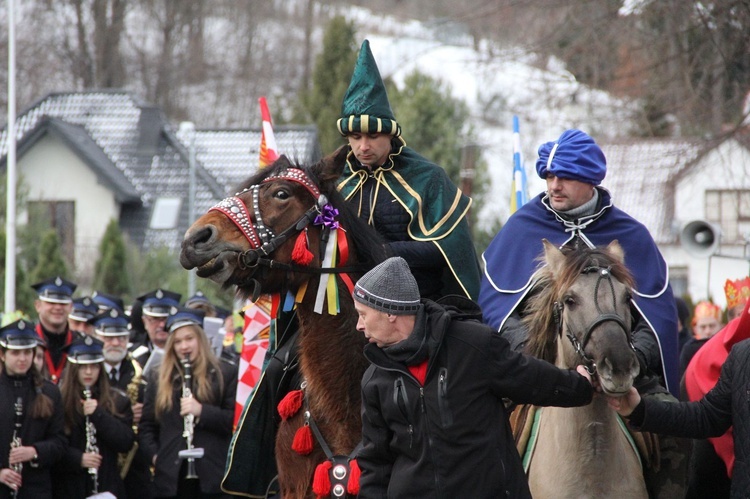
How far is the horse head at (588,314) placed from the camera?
4930 millimetres

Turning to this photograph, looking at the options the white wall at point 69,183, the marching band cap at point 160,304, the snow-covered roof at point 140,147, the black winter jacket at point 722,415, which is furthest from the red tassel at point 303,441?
the white wall at point 69,183

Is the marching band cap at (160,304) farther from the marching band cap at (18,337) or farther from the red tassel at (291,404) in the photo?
the red tassel at (291,404)

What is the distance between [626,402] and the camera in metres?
5.21

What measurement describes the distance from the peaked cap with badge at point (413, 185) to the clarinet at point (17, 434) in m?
3.57

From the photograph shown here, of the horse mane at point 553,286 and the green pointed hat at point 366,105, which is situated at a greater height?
the green pointed hat at point 366,105

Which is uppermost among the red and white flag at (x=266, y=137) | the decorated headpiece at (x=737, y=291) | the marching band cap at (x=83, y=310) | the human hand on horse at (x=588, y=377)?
the red and white flag at (x=266, y=137)

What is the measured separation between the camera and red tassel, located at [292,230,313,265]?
6.02m

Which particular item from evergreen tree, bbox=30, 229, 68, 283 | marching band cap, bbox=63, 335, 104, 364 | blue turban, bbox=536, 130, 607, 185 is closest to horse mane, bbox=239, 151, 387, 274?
blue turban, bbox=536, 130, 607, 185

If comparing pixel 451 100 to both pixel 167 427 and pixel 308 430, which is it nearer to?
pixel 167 427

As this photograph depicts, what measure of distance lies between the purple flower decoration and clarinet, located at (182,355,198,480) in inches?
152

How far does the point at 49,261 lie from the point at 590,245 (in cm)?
1841

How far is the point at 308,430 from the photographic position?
6.00 metres

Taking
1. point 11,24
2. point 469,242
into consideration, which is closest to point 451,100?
point 11,24

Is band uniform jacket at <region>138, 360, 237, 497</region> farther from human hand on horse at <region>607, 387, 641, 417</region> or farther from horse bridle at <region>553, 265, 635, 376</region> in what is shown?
human hand on horse at <region>607, 387, 641, 417</region>
